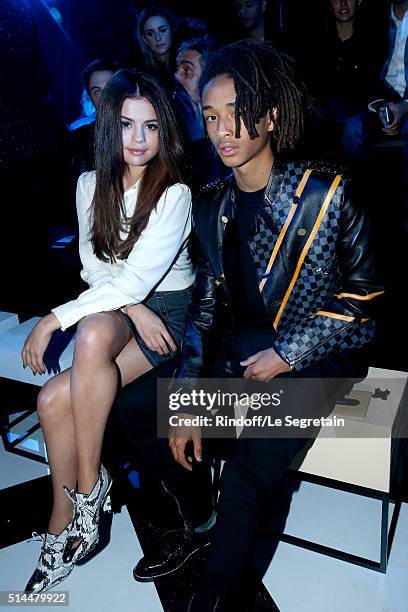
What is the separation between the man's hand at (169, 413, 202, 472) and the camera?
171cm

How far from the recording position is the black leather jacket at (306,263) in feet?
5.50

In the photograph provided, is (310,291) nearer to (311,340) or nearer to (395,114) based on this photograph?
(311,340)

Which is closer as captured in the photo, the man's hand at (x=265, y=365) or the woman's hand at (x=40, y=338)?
the man's hand at (x=265, y=365)

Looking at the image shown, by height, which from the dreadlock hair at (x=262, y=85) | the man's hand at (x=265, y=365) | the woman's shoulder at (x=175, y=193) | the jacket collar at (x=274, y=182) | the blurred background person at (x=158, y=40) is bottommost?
the man's hand at (x=265, y=365)

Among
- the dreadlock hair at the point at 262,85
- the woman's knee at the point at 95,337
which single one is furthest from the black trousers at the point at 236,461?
the dreadlock hair at the point at 262,85

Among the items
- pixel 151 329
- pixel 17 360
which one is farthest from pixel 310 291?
pixel 17 360

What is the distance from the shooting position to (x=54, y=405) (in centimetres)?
176

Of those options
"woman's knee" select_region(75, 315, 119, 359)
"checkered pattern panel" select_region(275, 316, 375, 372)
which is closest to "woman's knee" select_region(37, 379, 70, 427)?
"woman's knee" select_region(75, 315, 119, 359)

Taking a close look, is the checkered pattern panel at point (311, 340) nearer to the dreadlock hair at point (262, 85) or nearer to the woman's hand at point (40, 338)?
the dreadlock hair at point (262, 85)

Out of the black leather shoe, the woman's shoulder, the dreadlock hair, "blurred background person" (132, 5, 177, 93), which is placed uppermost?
"blurred background person" (132, 5, 177, 93)

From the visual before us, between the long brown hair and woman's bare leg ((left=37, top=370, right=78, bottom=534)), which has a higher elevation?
the long brown hair

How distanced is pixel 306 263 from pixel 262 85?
563mm

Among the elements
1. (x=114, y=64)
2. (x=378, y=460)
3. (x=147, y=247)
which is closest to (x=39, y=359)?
(x=147, y=247)

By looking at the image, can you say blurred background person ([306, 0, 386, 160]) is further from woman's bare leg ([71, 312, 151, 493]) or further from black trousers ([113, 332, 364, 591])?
woman's bare leg ([71, 312, 151, 493])
